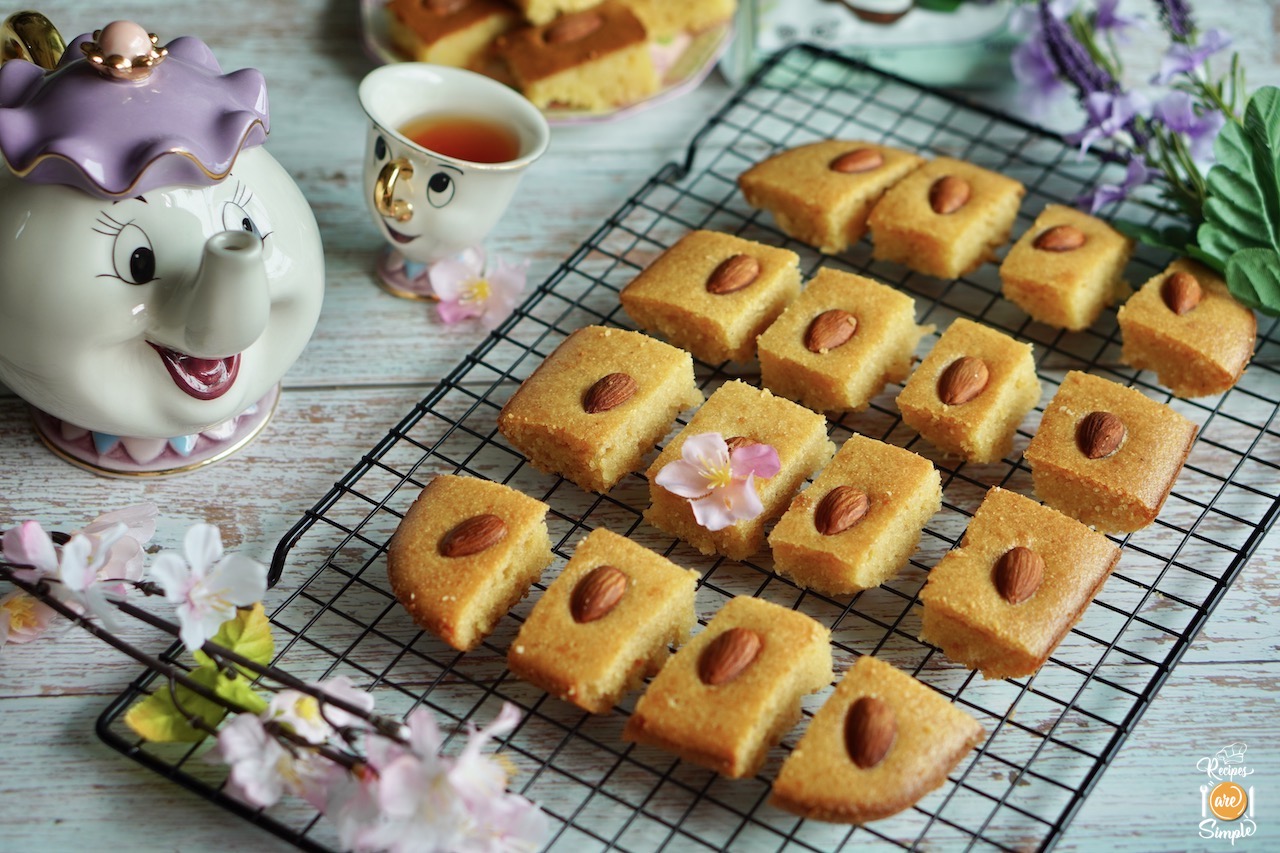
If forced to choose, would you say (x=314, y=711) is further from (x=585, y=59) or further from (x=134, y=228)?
(x=585, y=59)

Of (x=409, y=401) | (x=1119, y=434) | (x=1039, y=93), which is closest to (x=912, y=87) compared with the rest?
(x=1039, y=93)

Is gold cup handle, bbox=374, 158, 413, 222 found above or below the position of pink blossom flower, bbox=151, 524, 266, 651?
above

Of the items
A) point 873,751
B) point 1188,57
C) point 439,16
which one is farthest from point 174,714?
point 1188,57

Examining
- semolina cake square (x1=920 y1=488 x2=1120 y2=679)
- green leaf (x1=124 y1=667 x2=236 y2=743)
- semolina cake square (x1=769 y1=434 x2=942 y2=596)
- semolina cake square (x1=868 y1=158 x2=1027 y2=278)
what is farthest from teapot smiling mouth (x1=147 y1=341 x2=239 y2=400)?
semolina cake square (x1=868 y1=158 x2=1027 y2=278)

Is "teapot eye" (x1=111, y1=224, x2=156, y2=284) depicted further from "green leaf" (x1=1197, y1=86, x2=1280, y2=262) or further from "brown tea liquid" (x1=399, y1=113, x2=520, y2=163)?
"green leaf" (x1=1197, y1=86, x2=1280, y2=262)

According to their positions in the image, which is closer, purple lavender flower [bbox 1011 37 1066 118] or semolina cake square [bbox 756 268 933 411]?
semolina cake square [bbox 756 268 933 411]

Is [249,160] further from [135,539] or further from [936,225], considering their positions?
[936,225]
